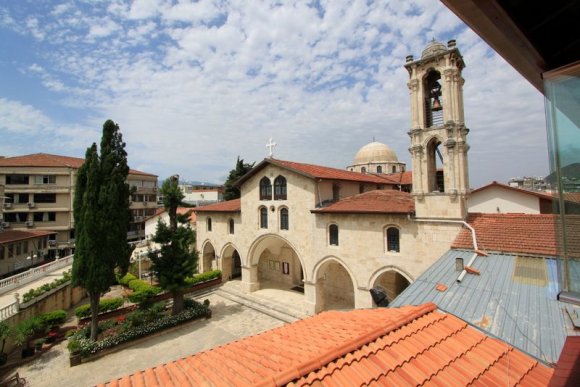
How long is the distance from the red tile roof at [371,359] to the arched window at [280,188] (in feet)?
45.9

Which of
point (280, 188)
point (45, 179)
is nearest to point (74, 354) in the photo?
point (280, 188)

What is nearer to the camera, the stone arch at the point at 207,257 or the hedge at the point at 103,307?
the hedge at the point at 103,307

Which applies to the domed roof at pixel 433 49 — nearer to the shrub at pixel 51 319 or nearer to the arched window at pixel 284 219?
the arched window at pixel 284 219

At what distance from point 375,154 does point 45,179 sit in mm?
38365

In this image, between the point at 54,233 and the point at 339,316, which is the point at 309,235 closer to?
the point at 339,316

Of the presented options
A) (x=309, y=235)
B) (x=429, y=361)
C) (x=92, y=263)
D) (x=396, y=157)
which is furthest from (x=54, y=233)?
(x=396, y=157)

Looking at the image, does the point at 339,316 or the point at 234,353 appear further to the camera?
the point at 339,316

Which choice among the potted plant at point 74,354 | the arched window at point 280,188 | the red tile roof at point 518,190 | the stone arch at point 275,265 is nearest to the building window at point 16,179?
the potted plant at point 74,354

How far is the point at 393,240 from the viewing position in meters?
14.2

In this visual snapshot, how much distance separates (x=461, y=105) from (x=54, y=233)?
36.2 meters

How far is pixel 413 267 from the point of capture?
13.4 metres

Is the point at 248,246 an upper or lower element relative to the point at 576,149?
lower

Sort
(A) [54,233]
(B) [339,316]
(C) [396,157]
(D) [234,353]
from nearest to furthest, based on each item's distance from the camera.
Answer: (D) [234,353], (B) [339,316], (A) [54,233], (C) [396,157]

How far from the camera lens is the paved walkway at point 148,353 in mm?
11539
